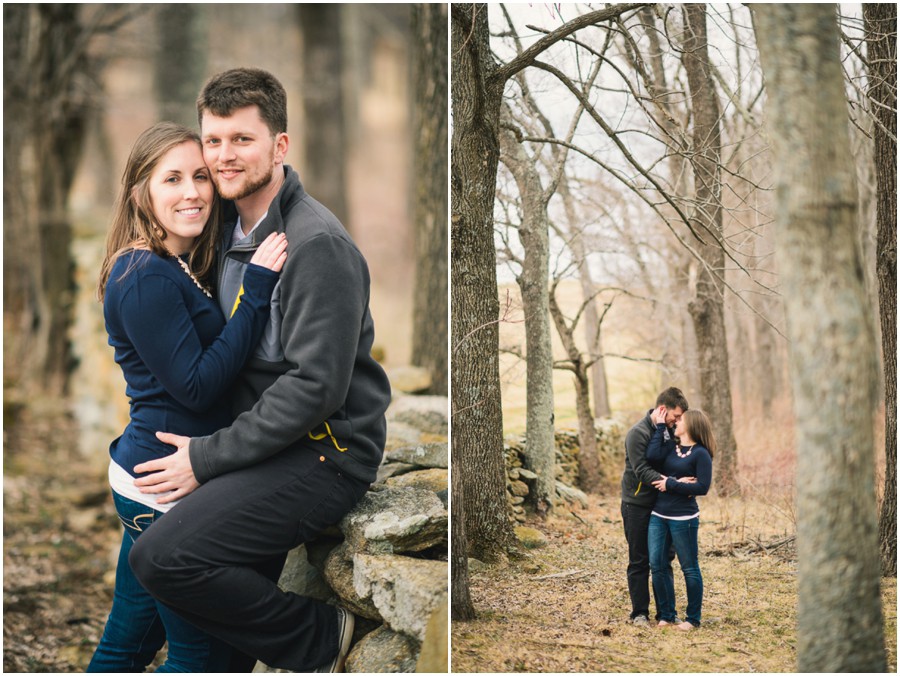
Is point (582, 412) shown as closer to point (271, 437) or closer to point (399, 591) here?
point (399, 591)

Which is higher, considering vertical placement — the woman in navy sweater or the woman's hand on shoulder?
the woman's hand on shoulder

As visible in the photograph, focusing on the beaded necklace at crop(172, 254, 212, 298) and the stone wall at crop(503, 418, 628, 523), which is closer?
the beaded necklace at crop(172, 254, 212, 298)

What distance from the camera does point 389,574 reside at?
3146 mm

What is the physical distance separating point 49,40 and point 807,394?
6.90 m

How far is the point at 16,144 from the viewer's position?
7.20 meters

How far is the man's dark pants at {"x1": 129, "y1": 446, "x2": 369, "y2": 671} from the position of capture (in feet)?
9.33

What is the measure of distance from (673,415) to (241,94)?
2.21 meters

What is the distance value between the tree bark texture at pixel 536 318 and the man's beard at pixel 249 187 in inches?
49.5

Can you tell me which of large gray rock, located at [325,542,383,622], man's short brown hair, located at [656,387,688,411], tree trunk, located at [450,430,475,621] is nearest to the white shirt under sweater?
large gray rock, located at [325,542,383,622]

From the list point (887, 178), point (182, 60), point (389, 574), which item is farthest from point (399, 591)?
point (182, 60)

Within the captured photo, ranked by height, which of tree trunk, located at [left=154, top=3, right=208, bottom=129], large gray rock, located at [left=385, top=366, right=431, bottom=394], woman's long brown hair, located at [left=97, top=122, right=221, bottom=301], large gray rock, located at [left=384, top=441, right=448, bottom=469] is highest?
tree trunk, located at [left=154, top=3, right=208, bottom=129]

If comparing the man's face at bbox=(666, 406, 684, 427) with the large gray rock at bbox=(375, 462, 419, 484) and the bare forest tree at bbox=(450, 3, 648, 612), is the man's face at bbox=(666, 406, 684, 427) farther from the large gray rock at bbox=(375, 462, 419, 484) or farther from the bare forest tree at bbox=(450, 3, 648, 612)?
the large gray rock at bbox=(375, 462, 419, 484)

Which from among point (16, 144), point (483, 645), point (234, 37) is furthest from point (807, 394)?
point (234, 37)

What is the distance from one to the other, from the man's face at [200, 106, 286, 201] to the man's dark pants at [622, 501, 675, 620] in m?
2.07
